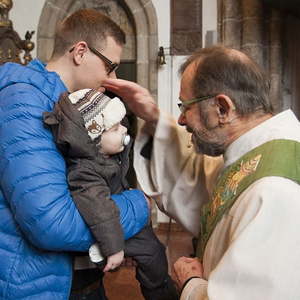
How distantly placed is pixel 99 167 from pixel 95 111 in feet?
0.60

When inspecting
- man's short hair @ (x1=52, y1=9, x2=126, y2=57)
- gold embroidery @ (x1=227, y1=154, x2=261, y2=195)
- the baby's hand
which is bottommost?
the baby's hand

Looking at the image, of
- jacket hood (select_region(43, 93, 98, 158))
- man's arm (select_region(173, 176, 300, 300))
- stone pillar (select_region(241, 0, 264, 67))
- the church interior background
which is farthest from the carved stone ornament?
man's arm (select_region(173, 176, 300, 300))

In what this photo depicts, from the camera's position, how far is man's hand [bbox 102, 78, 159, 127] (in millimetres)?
1671

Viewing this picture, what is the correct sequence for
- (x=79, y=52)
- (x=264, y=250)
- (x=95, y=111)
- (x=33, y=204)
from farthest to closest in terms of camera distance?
(x=79, y=52)
(x=95, y=111)
(x=33, y=204)
(x=264, y=250)

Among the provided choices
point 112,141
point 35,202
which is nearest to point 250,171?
point 112,141

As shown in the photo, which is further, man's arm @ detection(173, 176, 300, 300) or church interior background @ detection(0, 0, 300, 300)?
church interior background @ detection(0, 0, 300, 300)

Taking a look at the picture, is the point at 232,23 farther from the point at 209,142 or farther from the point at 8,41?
the point at 209,142

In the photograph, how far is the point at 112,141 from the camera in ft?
4.58

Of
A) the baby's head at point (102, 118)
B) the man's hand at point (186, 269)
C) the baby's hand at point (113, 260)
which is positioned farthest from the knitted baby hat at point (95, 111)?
the man's hand at point (186, 269)

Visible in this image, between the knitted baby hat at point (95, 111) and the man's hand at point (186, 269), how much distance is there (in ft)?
1.69

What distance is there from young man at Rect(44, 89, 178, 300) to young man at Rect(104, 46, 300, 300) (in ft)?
0.63

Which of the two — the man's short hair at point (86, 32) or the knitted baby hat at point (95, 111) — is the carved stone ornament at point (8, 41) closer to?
the man's short hair at point (86, 32)

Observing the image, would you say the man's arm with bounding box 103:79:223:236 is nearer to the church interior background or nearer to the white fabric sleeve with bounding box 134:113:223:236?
the white fabric sleeve with bounding box 134:113:223:236

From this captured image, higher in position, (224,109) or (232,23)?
(232,23)
